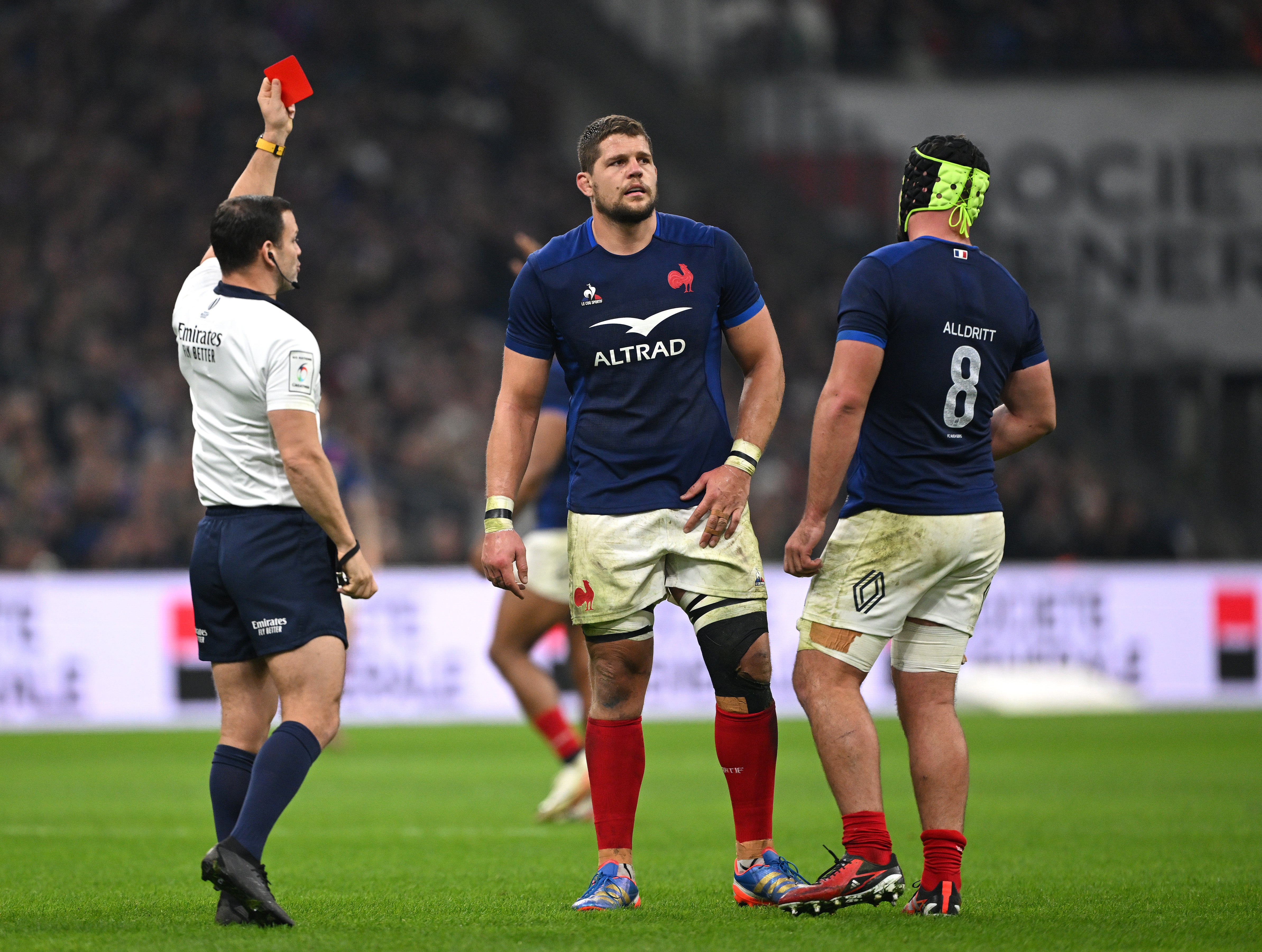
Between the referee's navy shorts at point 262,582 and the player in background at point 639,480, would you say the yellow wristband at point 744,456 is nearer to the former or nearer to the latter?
the player in background at point 639,480

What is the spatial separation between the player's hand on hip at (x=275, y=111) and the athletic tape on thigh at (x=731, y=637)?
7.06ft

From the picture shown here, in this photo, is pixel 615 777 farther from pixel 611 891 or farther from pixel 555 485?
pixel 555 485

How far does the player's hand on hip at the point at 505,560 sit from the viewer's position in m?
5.31

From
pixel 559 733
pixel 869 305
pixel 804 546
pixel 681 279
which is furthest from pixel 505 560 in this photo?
pixel 559 733

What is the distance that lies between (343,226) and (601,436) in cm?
1722

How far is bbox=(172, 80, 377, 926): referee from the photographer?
4988mm

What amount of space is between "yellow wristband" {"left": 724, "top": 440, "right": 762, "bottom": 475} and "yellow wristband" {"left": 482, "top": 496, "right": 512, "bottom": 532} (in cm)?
74

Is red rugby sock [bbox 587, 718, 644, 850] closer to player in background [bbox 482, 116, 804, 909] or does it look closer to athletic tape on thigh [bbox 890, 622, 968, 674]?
player in background [bbox 482, 116, 804, 909]

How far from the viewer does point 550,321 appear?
5488 millimetres

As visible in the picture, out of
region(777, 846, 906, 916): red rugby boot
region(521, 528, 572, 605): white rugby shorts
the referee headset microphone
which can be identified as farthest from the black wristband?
region(521, 528, 572, 605): white rugby shorts

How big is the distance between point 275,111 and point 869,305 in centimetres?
219

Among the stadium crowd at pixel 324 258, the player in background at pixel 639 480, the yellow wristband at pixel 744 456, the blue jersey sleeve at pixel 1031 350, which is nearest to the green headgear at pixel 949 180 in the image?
the blue jersey sleeve at pixel 1031 350

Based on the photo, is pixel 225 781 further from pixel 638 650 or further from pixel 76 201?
pixel 76 201

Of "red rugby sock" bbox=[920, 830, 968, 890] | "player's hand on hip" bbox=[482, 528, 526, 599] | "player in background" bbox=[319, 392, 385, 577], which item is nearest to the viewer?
"red rugby sock" bbox=[920, 830, 968, 890]
